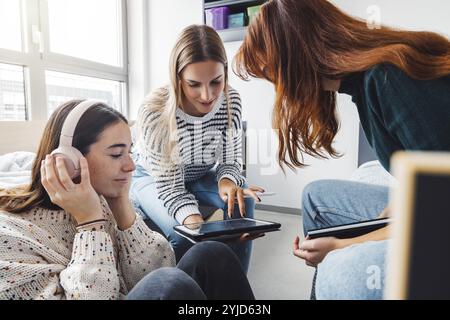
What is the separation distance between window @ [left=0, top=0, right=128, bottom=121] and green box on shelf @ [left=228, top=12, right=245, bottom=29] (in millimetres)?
621

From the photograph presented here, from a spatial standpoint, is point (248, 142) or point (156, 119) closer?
point (156, 119)

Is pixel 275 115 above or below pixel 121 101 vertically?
below

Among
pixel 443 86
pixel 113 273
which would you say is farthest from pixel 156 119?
pixel 443 86

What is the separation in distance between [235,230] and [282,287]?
411 millimetres

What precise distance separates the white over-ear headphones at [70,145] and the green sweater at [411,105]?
18.8 inches

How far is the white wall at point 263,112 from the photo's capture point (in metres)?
1.60

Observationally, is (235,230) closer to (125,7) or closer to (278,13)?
(278,13)

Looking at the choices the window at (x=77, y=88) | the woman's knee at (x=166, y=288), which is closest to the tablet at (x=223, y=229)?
the woman's knee at (x=166, y=288)

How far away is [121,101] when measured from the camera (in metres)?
2.07

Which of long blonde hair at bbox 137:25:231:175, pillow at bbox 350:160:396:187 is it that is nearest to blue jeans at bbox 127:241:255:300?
long blonde hair at bbox 137:25:231:175

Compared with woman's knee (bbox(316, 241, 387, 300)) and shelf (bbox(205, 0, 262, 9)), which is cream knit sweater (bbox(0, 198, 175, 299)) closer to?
woman's knee (bbox(316, 241, 387, 300))

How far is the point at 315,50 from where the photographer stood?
0.58 m

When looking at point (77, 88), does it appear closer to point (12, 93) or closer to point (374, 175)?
point (12, 93)

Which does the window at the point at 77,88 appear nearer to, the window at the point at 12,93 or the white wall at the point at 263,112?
the window at the point at 12,93
